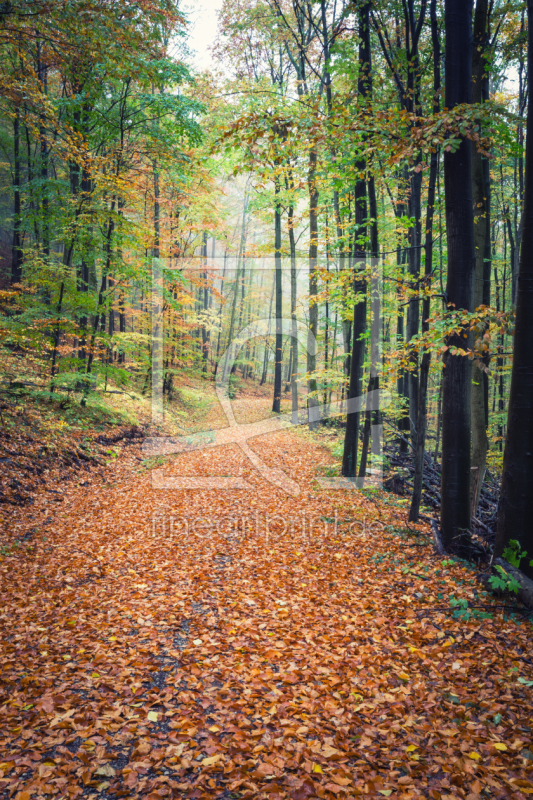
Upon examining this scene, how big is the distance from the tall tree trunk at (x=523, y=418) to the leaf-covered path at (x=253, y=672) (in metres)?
0.93

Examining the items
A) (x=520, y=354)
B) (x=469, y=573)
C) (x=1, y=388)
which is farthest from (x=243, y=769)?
(x=1, y=388)

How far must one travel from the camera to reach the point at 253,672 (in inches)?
150

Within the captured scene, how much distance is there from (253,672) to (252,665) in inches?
4.5

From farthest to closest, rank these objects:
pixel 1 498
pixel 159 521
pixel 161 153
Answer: pixel 161 153
pixel 159 521
pixel 1 498

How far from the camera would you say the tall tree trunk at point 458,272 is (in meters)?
5.59

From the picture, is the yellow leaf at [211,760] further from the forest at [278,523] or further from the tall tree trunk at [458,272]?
the tall tree trunk at [458,272]

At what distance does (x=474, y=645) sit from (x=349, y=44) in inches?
436

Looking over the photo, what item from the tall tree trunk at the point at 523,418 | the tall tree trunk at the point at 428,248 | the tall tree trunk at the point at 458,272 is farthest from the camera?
the tall tree trunk at the point at 428,248

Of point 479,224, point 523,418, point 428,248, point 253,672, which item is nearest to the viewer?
point 253,672

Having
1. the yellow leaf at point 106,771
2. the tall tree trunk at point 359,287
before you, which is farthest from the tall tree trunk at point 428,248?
the yellow leaf at point 106,771

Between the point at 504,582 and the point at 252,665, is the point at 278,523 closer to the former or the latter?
the point at 252,665

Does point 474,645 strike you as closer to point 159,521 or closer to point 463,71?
point 159,521

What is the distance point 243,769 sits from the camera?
2797 mm

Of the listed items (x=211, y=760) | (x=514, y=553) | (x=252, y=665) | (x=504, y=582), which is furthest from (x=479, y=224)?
(x=211, y=760)
